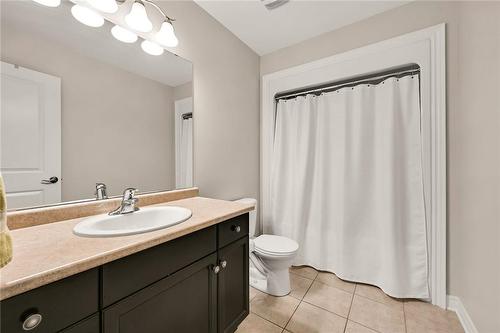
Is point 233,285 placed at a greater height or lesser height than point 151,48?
lesser

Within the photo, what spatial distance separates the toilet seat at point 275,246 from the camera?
156cm

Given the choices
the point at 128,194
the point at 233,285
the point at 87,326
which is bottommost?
the point at 233,285

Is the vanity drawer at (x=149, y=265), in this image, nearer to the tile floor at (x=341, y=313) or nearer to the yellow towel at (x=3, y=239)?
the yellow towel at (x=3, y=239)

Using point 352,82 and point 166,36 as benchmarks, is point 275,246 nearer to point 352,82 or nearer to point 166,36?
point 352,82

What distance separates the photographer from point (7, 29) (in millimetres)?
825

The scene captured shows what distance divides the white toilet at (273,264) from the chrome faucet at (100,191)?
1.12 m

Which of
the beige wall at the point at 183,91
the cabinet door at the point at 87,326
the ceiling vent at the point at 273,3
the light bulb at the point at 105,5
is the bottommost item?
the cabinet door at the point at 87,326

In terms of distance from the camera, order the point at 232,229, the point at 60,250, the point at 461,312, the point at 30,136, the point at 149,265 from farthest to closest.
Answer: the point at 461,312, the point at 232,229, the point at 30,136, the point at 149,265, the point at 60,250

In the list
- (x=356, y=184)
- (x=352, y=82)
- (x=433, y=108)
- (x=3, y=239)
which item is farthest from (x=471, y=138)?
(x=3, y=239)

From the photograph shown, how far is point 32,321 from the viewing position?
475 millimetres

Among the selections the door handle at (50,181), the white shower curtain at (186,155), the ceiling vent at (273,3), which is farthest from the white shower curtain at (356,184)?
the door handle at (50,181)

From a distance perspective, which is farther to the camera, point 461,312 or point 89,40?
point 461,312

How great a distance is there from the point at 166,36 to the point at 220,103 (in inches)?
25.3

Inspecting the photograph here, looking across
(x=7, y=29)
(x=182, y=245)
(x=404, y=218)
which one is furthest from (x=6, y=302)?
(x=404, y=218)
